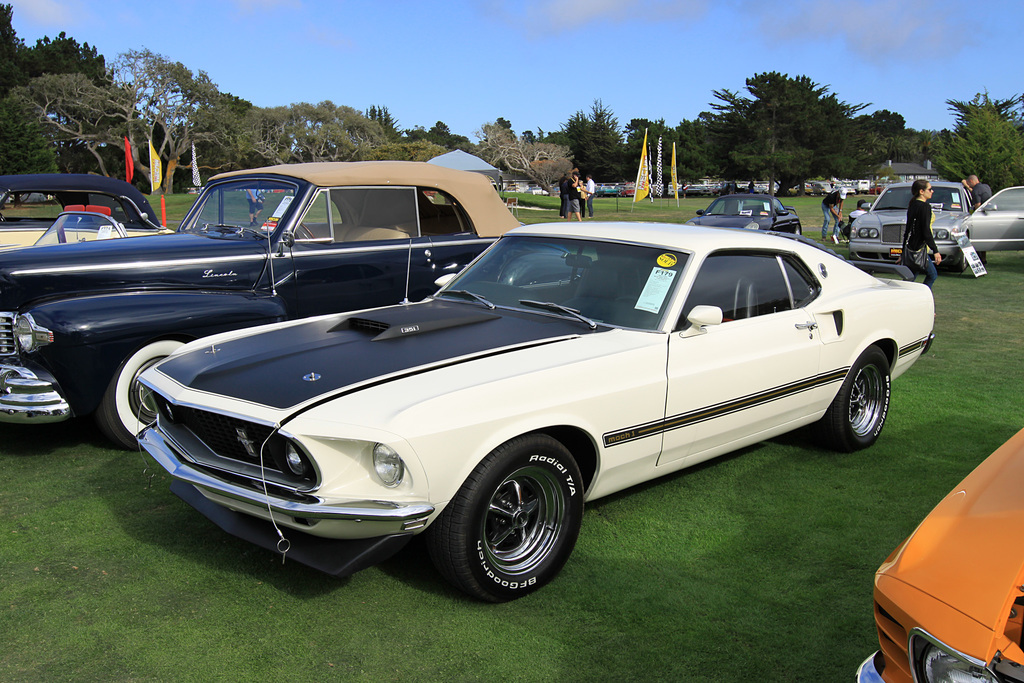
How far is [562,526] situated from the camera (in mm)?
3355

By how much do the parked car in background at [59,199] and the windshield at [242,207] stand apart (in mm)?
2589

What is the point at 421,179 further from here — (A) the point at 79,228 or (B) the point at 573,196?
(B) the point at 573,196

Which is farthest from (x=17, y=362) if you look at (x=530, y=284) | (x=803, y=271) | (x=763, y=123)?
(x=763, y=123)

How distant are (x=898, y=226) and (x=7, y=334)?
1497 cm

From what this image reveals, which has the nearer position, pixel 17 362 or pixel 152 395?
pixel 152 395

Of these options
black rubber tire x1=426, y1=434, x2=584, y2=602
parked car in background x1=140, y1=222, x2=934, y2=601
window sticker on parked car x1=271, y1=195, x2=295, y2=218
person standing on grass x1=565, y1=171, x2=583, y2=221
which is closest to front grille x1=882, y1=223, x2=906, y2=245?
person standing on grass x1=565, y1=171, x2=583, y2=221

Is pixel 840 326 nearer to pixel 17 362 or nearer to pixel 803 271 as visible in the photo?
pixel 803 271

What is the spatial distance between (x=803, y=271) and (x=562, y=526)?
97.5 inches

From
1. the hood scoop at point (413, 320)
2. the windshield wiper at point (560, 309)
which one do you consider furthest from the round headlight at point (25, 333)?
the windshield wiper at point (560, 309)

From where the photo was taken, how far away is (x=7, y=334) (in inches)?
195

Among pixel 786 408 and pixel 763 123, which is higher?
pixel 763 123

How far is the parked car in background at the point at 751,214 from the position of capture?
17297 mm

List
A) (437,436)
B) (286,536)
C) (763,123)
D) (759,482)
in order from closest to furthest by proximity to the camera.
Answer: (437,436) → (286,536) → (759,482) → (763,123)

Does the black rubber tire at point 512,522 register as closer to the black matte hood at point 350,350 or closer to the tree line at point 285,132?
the black matte hood at point 350,350
